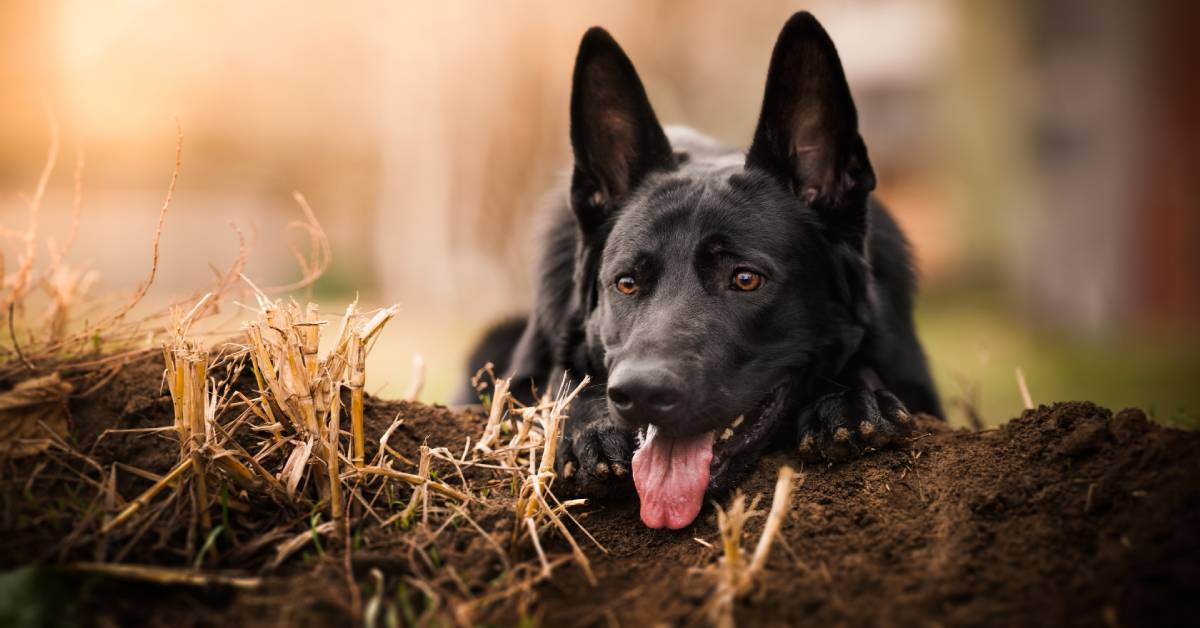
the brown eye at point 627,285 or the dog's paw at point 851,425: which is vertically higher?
the brown eye at point 627,285

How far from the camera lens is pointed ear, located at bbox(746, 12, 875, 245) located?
10.2 ft

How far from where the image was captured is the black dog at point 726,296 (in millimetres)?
2682

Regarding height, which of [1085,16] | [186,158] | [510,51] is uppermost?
[1085,16]

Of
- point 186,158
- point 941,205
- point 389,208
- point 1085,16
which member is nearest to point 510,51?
point 389,208

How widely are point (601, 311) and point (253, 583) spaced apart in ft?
5.32

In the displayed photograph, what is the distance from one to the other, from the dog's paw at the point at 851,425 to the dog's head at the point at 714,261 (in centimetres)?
18

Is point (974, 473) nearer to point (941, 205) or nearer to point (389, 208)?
point (389, 208)

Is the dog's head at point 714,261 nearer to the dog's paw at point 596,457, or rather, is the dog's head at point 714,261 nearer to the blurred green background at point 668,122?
the dog's paw at point 596,457

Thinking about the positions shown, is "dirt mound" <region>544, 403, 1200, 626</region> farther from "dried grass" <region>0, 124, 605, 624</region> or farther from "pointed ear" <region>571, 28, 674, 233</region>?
"pointed ear" <region>571, 28, 674, 233</region>

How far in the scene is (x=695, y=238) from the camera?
3.09m

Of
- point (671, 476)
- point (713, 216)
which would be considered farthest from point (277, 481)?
point (713, 216)

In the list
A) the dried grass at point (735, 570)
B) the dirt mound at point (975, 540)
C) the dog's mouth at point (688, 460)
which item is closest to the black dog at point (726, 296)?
the dog's mouth at point (688, 460)

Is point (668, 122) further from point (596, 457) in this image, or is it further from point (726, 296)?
point (596, 457)

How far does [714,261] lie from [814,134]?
2.06ft
